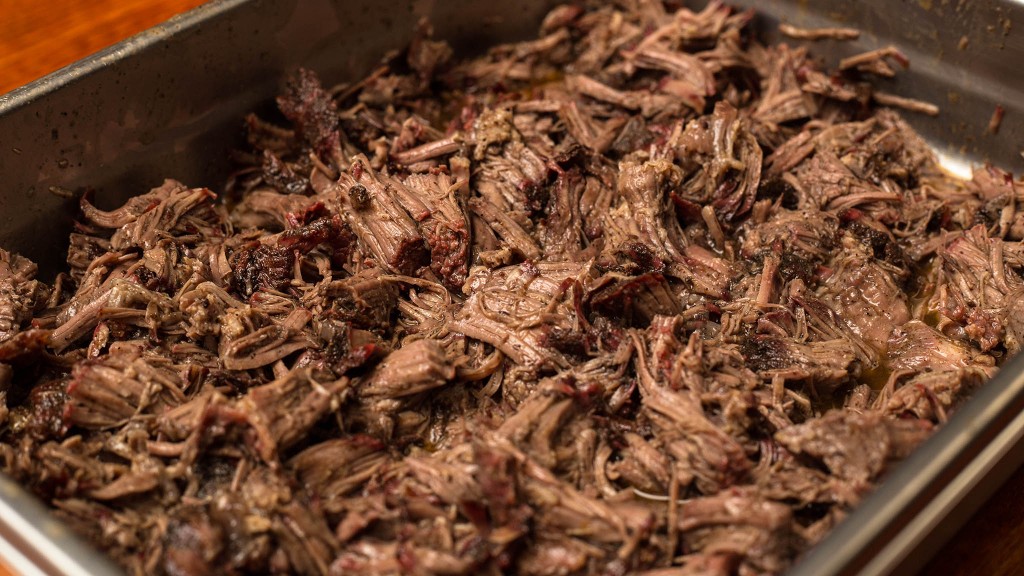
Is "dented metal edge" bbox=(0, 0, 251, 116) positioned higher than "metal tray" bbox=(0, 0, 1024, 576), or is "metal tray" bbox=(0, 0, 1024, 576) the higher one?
"dented metal edge" bbox=(0, 0, 251, 116)

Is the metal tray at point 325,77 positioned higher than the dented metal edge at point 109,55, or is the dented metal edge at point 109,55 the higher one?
the dented metal edge at point 109,55

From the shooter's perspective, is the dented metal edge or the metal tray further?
the dented metal edge

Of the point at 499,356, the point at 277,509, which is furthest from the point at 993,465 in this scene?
the point at 277,509

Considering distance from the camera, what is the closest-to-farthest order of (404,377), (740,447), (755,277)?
(740,447) < (404,377) < (755,277)

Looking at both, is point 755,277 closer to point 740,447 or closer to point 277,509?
point 740,447

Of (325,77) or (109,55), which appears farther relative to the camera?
(325,77)

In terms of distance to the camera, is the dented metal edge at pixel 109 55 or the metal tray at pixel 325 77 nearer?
the metal tray at pixel 325 77

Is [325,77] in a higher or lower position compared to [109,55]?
lower

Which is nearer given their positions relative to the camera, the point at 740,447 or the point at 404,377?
the point at 740,447
